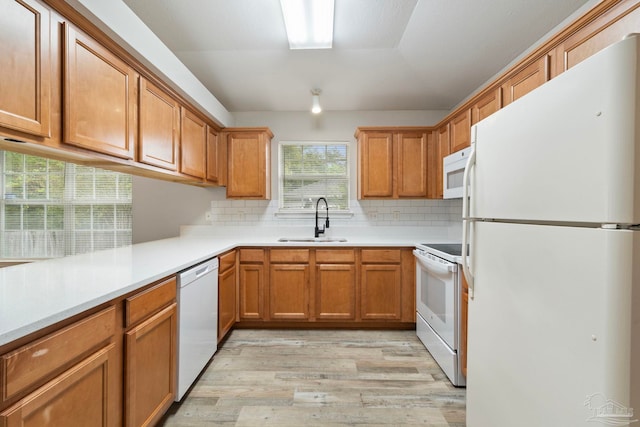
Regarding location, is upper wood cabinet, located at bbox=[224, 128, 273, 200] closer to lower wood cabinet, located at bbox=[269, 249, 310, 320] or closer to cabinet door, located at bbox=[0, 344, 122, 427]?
lower wood cabinet, located at bbox=[269, 249, 310, 320]

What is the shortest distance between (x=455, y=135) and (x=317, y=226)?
1683 millimetres

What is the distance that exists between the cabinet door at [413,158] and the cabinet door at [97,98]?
245cm

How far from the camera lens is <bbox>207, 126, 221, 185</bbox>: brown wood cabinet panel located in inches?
114

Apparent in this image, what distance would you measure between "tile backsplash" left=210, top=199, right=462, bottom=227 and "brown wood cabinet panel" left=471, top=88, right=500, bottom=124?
4.23 ft

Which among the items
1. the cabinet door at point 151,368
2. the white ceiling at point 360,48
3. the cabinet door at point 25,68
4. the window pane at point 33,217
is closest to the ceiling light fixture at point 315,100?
the white ceiling at point 360,48

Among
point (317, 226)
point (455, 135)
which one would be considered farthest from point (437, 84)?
point (317, 226)

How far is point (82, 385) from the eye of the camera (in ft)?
3.29

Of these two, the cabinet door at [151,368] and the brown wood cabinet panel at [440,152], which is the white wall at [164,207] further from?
A: the brown wood cabinet panel at [440,152]

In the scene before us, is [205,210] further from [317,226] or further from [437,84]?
[437,84]

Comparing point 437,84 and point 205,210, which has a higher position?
point 437,84

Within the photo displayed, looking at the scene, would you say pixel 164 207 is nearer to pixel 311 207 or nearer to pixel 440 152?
pixel 311 207

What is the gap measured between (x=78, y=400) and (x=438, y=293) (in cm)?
216

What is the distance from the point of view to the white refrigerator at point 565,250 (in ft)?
2.19

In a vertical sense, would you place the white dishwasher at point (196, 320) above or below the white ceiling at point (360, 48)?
below
